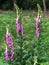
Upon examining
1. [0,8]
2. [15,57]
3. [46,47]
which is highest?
[15,57]

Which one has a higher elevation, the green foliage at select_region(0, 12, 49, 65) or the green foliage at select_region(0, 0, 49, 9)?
the green foliage at select_region(0, 12, 49, 65)

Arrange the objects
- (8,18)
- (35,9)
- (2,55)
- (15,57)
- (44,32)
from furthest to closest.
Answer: (35,9) → (8,18) → (44,32) → (2,55) → (15,57)

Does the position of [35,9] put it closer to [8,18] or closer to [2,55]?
[8,18]

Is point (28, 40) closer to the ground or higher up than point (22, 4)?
higher up

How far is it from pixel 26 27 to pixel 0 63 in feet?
18.1

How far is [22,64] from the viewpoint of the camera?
7137 mm

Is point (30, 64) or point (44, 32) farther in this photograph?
point (44, 32)

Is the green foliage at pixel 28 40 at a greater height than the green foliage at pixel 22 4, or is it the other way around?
the green foliage at pixel 28 40

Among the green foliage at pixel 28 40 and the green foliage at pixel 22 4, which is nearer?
the green foliage at pixel 28 40

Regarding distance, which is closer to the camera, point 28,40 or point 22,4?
point 28,40

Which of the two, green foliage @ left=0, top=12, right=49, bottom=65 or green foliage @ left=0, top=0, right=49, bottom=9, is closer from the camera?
green foliage @ left=0, top=12, right=49, bottom=65

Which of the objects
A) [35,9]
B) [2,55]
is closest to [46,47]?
[2,55]

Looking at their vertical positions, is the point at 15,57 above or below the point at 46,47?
above

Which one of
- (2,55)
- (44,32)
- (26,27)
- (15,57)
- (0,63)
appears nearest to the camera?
(15,57)
